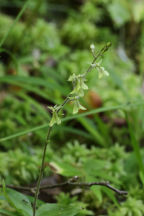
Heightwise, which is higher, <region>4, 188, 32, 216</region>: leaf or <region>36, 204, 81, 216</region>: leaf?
<region>4, 188, 32, 216</region>: leaf

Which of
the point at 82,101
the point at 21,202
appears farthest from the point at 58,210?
the point at 82,101

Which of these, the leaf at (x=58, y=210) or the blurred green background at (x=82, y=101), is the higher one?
the blurred green background at (x=82, y=101)

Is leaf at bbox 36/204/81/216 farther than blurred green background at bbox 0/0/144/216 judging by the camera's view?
No

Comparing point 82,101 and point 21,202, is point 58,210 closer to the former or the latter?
point 21,202

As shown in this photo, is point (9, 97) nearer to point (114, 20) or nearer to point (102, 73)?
point (102, 73)

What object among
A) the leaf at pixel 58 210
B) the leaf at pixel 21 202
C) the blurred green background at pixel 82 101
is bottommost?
the leaf at pixel 58 210

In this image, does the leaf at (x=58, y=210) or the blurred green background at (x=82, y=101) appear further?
the blurred green background at (x=82, y=101)

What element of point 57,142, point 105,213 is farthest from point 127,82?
point 105,213
